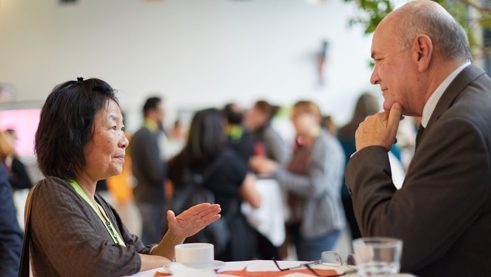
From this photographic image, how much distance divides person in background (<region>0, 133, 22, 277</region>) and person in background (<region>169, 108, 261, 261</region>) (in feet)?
6.01

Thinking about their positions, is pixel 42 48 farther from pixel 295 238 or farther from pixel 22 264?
pixel 22 264

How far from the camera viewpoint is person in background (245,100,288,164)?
681 cm

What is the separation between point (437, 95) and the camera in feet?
6.24

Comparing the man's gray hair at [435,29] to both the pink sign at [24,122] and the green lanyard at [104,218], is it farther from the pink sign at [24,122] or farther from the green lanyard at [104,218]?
the pink sign at [24,122]

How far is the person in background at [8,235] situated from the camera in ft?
10.1

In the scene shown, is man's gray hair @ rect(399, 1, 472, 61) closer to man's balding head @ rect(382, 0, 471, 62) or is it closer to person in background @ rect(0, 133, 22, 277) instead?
man's balding head @ rect(382, 0, 471, 62)

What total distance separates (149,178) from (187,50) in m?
5.21

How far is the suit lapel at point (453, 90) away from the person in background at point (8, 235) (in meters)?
1.91

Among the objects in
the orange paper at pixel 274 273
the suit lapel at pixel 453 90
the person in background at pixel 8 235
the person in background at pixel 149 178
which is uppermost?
the suit lapel at pixel 453 90

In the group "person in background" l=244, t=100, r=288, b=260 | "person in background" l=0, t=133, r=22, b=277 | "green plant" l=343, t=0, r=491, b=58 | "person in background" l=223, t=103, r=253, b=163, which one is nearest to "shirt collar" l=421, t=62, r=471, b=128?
"green plant" l=343, t=0, r=491, b=58

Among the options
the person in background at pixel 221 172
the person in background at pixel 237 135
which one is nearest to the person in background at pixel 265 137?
the person in background at pixel 237 135

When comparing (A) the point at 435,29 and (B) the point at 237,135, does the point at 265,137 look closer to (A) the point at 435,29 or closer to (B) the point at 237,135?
(B) the point at 237,135

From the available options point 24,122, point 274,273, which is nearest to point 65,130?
point 274,273

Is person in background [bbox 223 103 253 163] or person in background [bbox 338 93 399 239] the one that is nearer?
person in background [bbox 338 93 399 239]
